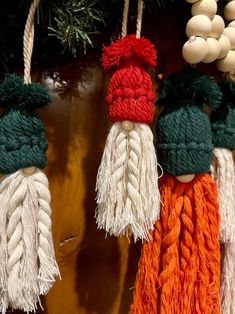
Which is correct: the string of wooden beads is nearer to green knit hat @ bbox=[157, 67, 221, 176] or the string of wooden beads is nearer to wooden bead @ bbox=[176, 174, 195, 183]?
green knit hat @ bbox=[157, 67, 221, 176]

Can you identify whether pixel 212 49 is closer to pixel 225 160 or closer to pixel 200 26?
pixel 200 26

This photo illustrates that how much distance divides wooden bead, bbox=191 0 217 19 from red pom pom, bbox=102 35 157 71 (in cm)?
9

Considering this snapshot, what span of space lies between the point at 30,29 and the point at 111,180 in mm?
219

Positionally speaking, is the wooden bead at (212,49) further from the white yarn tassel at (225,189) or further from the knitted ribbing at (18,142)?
the knitted ribbing at (18,142)

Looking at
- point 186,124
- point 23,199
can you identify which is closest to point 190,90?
point 186,124

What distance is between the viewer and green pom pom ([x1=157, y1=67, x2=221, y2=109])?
63cm

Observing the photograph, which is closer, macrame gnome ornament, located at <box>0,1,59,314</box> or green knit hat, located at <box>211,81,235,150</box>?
macrame gnome ornament, located at <box>0,1,59,314</box>

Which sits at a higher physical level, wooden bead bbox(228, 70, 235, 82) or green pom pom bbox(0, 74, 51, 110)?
wooden bead bbox(228, 70, 235, 82)

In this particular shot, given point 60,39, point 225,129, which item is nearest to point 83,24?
point 60,39

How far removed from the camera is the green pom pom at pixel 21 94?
57 centimetres

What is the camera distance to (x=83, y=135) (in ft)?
2.31

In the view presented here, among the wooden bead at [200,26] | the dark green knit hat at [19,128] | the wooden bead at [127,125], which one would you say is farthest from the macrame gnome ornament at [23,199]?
the wooden bead at [200,26]

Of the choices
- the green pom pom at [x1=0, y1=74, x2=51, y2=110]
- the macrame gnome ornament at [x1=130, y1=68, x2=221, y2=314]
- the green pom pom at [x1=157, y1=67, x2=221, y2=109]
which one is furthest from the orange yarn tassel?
the green pom pom at [x1=0, y1=74, x2=51, y2=110]

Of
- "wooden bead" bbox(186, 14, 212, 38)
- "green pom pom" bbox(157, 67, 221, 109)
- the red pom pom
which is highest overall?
"wooden bead" bbox(186, 14, 212, 38)
